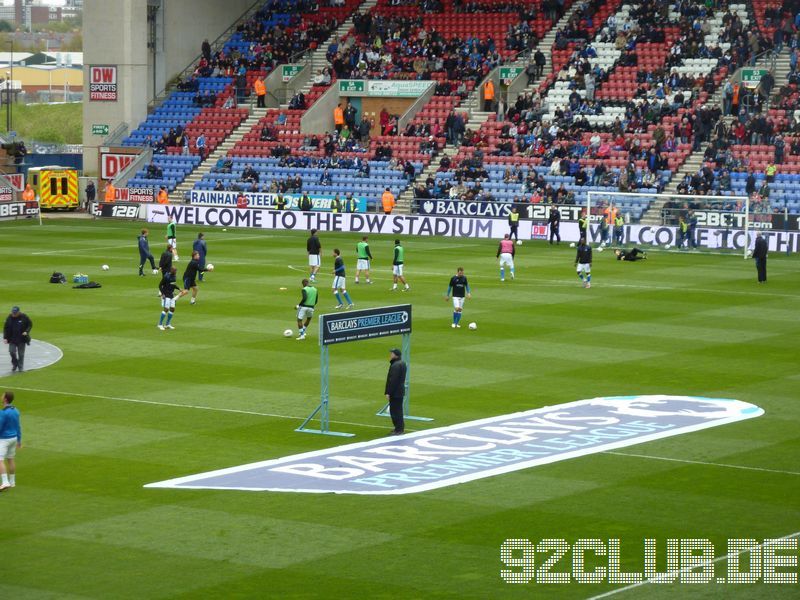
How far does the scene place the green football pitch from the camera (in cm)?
1675

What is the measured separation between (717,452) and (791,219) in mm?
35052

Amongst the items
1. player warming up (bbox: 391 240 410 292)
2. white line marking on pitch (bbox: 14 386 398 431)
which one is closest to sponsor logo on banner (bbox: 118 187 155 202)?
player warming up (bbox: 391 240 410 292)

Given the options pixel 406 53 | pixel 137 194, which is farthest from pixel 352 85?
pixel 137 194

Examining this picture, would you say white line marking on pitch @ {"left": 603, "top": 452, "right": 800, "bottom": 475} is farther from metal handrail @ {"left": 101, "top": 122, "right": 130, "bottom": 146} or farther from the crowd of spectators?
metal handrail @ {"left": 101, "top": 122, "right": 130, "bottom": 146}

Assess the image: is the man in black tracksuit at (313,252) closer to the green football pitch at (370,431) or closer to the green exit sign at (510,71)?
the green football pitch at (370,431)

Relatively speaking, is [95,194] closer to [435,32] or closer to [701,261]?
[435,32]

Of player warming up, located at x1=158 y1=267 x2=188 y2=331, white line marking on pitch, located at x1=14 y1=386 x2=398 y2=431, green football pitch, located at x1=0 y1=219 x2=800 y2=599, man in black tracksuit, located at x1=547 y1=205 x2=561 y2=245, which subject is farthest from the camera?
man in black tracksuit, located at x1=547 y1=205 x2=561 y2=245

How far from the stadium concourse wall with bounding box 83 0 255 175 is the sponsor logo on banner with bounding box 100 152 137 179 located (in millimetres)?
1137

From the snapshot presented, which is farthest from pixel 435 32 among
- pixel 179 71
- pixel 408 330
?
pixel 408 330

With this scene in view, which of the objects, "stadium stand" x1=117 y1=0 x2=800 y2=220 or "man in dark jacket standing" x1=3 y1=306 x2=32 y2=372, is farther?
"stadium stand" x1=117 y1=0 x2=800 y2=220

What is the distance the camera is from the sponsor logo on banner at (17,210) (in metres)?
73.1

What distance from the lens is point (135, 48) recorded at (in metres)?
80.1

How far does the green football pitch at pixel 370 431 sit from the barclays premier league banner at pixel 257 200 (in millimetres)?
20688

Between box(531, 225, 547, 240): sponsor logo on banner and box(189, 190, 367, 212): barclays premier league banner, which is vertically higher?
box(189, 190, 367, 212): barclays premier league banner
